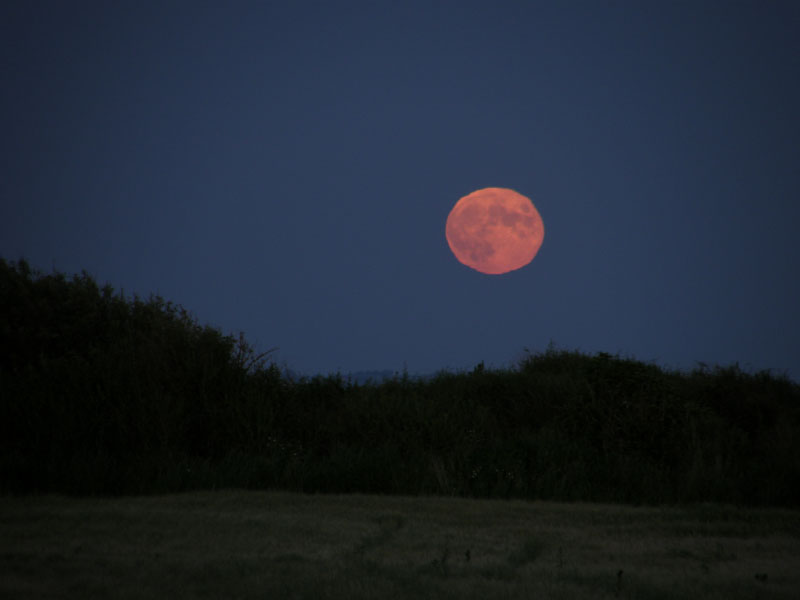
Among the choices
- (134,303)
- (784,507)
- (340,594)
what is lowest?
(784,507)

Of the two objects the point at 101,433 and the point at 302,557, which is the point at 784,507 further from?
the point at 101,433

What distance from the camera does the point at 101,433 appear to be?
1166 cm

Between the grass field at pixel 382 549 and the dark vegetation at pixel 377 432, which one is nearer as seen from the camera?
the grass field at pixel 382 549

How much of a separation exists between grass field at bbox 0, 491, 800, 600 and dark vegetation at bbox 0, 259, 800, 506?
1.14 m

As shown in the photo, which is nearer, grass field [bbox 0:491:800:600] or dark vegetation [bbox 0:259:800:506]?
grass field [bbox 0:491:800:600]

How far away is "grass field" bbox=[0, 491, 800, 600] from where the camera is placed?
4.79 meters

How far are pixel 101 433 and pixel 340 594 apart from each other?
8695 millimetres

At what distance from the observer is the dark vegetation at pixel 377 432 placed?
970 centimetres

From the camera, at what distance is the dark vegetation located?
9.70 meters

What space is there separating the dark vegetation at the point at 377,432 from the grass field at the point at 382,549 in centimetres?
114

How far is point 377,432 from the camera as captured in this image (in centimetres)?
1341

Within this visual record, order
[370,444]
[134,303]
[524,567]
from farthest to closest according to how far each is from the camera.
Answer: [134,303]
[370,444]
[524,567]

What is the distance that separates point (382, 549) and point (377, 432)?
7.42m

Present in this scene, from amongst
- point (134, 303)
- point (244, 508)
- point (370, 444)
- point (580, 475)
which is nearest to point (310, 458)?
point (370, 444)
